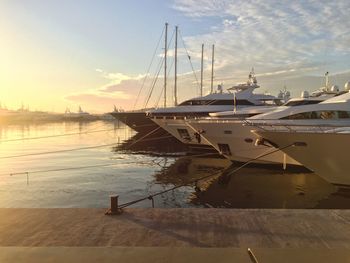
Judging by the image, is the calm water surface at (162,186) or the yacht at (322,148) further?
the yacht at (322,148)

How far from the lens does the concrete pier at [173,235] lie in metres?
5.25

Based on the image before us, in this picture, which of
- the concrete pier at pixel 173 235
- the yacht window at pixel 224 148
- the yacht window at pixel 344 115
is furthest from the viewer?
the yacht window at pixel 224 148

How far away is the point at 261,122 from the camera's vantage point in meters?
22.7

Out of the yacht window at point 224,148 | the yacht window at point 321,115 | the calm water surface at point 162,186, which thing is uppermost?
the yacht window at point 321,115

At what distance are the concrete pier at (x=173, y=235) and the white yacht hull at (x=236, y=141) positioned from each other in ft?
49.1

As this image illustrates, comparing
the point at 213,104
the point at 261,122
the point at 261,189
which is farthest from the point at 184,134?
the point at 261,189

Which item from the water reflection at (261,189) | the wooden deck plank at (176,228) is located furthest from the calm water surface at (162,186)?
the wooden deck plank at (176,228)

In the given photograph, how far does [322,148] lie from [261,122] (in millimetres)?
6741

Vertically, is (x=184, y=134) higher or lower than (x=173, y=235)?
higher

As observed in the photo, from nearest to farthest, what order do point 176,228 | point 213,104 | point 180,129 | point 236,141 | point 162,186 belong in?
point 176,228 → point 162,186 → point 236,141 → point 180,129 → point 213,104

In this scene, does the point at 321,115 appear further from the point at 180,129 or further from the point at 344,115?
the point at 180,129

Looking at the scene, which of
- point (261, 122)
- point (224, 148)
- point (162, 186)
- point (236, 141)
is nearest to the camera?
point (162, 186)

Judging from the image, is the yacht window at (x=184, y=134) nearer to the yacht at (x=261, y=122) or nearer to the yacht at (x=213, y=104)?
the yacht at (x=213, y=104)

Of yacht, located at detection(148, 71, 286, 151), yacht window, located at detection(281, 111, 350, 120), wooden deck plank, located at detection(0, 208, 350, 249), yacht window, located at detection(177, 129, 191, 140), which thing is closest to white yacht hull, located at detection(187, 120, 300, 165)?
yacht window, located at detection(281, 111, 350, 120)
